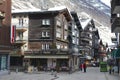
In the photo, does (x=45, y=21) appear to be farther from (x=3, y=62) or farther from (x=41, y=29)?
(x=3, y=62)

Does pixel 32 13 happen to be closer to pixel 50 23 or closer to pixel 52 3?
pixel 50 23

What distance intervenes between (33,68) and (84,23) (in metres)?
49.7

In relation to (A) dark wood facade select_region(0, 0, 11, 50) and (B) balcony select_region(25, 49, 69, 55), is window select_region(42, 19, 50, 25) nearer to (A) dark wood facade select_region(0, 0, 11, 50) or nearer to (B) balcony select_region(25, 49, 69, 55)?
(B) balcony select_region(25, 49, 69, 55)

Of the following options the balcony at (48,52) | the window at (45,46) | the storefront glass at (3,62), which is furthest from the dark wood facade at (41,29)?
the storefront glass at (3,62)

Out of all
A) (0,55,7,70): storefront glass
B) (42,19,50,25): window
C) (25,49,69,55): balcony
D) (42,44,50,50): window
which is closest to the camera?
(0,55,7,70): storefront glass

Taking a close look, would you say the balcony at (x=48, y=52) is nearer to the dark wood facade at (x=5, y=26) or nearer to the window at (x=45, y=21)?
the window at (x=45, y=21)

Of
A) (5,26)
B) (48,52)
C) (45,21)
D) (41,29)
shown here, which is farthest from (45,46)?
(5,26)

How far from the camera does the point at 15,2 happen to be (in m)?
121

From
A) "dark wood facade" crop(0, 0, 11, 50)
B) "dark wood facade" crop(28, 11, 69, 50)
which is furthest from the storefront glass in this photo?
"dark wood facade" crop(28, 11, 69, 50)

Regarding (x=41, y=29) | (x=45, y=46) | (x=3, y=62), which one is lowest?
(x=3, y=62)

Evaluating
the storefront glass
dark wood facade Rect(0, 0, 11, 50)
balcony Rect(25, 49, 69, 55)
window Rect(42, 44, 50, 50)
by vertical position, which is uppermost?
dark wood facade Rect(0, 0, 11, 50)

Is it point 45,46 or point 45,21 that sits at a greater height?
point 45,21

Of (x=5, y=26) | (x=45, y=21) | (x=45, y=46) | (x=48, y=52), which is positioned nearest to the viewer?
(x=5, y=26)

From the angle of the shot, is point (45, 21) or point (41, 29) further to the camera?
point (45, 21)
